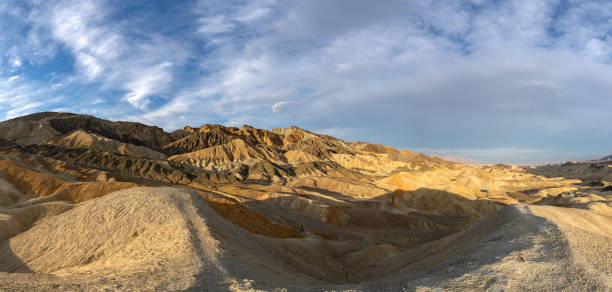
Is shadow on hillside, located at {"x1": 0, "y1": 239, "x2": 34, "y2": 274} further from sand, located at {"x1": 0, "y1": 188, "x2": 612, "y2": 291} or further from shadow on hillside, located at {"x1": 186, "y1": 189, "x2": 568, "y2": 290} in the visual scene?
shadow on hillside, located at {"x1": 186, "y1": 189, "x2": 568, "y2": 290}

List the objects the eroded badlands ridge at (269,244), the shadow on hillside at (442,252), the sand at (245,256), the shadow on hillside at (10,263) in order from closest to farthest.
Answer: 1. the sand at (245,256)
2. the eroded badlands ridge at (269,244)
3. the shadow on hillside at (442,252)
4. the shadow on hillside at (10,263)

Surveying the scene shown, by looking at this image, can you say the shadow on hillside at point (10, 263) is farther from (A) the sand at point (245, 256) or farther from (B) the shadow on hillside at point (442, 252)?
(B) the shadow on hillside at point (442, 252)

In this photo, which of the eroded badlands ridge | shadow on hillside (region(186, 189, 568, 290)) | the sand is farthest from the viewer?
shadow on hillside (region(186, 189, 568, 290))

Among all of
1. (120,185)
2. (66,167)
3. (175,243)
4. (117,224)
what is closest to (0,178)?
(120,185)

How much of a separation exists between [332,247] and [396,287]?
58.2ft

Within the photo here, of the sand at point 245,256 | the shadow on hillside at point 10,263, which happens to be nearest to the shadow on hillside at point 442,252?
the sand at point 245,256

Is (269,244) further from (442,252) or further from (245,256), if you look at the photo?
(442,252)

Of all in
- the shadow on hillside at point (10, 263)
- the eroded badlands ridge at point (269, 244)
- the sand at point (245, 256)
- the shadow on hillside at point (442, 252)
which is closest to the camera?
the sand at point (245, 256)

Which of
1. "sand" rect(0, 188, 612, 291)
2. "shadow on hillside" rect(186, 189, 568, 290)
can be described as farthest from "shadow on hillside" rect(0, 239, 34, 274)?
"shadow on hillside" rect(186, 189, 568, 290)

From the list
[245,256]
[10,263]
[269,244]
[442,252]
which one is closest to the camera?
[245,256]

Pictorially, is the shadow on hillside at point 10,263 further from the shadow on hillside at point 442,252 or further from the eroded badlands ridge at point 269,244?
the shadow on hillside at point 442,252

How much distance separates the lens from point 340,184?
77125mm

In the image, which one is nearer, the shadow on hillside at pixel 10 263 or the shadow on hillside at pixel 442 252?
the shadow on hillside at pixel 442 252

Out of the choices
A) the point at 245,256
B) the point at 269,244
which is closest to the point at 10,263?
the point at 245,256
